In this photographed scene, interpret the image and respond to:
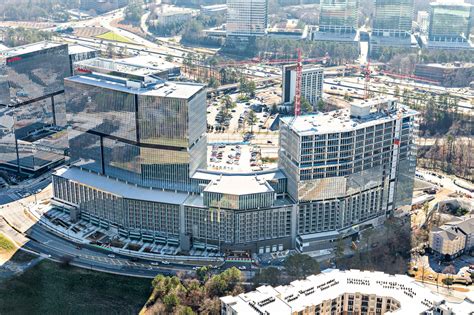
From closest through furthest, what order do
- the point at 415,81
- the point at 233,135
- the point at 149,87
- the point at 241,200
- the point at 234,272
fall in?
1. the point at 234,272
2. the point at 241,200
3. the point at 149,87
4. the point at 233,135
5. the point at 415,81

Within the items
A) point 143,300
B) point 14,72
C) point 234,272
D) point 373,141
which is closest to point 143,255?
point 143,300

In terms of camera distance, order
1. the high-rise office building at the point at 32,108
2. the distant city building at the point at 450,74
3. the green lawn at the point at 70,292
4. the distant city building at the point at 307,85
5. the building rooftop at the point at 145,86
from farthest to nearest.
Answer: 1. the distant city building at the point at 450,74
2. the distant city building at the point at 307,85
3. the high-rise office building at the point at 32,108
4. the building rooftop at the point at 145,86
5. the green lawn at the point at 70,292

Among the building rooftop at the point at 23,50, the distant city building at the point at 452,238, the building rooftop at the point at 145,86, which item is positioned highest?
the building rooftop at the point at 23,50

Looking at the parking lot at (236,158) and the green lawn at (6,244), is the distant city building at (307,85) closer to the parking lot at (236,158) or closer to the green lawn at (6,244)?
the parking lot at (236,158)

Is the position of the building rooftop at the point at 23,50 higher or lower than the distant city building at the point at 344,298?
higher

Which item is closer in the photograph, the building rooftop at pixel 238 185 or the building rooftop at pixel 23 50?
the building rooftop at pixel 238 185

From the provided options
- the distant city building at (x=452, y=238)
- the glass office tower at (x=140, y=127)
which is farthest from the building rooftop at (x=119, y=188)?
the distant city building at (x=452, y=238)

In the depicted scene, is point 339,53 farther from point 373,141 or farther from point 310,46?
point 373,141

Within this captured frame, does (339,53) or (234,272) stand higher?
(339,53)
